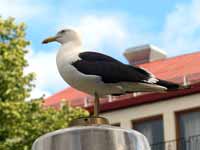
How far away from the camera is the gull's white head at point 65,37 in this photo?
756 centimetres

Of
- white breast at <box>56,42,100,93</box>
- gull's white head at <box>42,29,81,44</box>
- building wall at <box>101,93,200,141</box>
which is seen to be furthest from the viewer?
building wall at <box>101,93,200,141</box>

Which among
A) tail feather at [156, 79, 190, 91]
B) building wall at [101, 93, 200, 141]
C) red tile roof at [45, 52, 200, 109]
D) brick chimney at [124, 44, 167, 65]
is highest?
brick chimney at [124, 44, 167, 65]

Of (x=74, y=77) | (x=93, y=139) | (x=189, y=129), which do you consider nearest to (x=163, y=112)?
(x=189, y=129)

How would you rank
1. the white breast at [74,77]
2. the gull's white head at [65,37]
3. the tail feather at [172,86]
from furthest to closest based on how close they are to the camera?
the gull's white head at [65,37], the tail feather at [172,86], the white breast at [74,77]

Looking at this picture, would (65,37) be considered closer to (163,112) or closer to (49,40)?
(49,40)

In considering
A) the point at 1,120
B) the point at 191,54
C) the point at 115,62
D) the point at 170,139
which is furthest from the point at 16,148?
the point at 115,62

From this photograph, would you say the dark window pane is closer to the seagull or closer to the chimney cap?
the chimney cap

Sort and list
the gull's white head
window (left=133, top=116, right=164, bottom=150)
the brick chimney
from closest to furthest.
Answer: the gull's white head, window (left=133, top=116, right=164, bottom=150), the brick chimney

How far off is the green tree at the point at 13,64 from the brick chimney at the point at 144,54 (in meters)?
11.8

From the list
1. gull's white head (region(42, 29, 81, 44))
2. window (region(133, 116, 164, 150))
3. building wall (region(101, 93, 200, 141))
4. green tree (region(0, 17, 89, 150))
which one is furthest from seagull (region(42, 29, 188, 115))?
building wall (region(101, 93, 200, 141))

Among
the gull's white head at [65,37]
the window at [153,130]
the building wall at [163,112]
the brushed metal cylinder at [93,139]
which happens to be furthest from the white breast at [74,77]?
the building wall at [163,112]

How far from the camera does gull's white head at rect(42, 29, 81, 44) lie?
756 cm

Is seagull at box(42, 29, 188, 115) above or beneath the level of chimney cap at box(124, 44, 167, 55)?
beneath

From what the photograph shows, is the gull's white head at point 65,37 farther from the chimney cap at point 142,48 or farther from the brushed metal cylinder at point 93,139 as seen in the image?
the chimney cap at point 142,48
